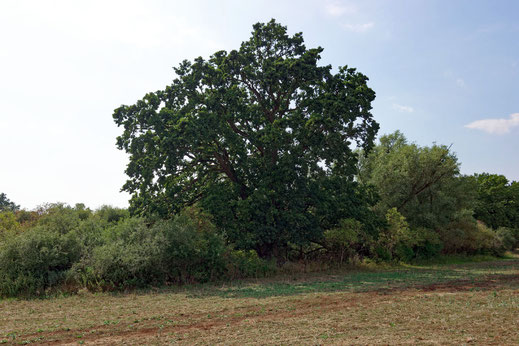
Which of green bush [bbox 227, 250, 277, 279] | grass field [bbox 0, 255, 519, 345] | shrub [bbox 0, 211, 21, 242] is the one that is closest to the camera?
grass field [bbox 0, 255, 519, 345]

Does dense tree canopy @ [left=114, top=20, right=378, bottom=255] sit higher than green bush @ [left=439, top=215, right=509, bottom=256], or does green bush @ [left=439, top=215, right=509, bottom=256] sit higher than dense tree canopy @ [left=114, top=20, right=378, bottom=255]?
dense tree canopy @ [left=114, top=20, right=378, bottom=255]

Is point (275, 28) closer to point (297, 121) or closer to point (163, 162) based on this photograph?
point (297, 121)

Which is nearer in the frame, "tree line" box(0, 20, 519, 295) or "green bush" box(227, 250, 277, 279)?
"tree line" box(0, 20, 519, 295)

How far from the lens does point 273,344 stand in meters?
7.86

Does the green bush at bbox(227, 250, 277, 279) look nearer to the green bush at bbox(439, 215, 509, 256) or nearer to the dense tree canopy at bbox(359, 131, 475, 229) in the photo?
the dense tree canopy at bbox(359, 131, 475, 229)

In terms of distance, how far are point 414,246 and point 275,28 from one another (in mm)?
23818

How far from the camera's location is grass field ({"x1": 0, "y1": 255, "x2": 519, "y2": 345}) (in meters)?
8.47

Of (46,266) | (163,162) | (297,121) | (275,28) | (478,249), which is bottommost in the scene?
(478,249)

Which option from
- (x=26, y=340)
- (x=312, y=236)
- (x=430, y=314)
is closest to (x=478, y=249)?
(x=312, y=236)

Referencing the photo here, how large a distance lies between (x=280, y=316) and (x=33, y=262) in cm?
1216

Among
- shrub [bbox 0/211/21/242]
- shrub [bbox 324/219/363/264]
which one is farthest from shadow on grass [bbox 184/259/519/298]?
shrub [bbox 0/211/21/242]

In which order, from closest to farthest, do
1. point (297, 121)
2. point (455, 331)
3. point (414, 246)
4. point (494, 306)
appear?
point (455, 331), point (494, 306), point (297, 121), point (414, 246)

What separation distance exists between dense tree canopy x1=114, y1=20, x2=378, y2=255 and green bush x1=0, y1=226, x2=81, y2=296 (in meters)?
5.45

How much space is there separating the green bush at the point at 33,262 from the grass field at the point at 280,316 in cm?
125
